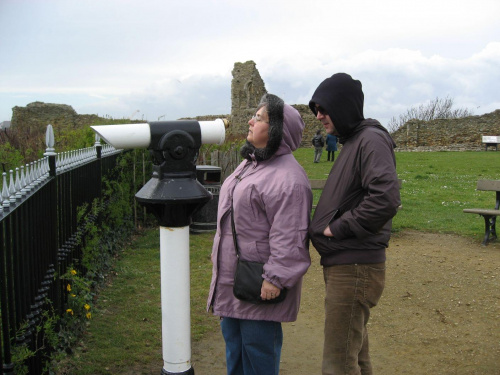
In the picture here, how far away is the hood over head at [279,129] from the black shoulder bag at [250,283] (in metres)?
0.55

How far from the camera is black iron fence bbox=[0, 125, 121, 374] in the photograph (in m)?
2.54

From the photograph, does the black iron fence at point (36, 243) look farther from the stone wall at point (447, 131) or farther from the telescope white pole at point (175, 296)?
the stone wall at point (447, 131)

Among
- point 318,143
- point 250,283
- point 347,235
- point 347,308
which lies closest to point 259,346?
point 250,283

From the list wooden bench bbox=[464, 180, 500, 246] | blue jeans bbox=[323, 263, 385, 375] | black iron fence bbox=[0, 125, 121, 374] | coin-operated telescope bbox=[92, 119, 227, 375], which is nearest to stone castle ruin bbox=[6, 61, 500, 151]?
wooden bench bbox=[464, 180, 500, 246]

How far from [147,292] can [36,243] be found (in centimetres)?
235

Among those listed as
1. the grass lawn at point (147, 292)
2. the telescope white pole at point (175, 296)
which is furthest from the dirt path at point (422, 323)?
the telescope white pole at point (175, 296)

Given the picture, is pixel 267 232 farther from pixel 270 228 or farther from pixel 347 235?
pixel 347 235

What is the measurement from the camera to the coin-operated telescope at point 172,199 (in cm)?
210

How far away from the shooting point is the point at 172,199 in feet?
6.77

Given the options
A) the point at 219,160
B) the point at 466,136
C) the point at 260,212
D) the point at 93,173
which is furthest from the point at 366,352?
the point at 466,136

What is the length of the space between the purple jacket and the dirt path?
4.25ft

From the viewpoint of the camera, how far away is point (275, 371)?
277 centimetres

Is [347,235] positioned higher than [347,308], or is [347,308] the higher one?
[347,235]

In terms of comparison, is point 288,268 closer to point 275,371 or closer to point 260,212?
point 260,212
